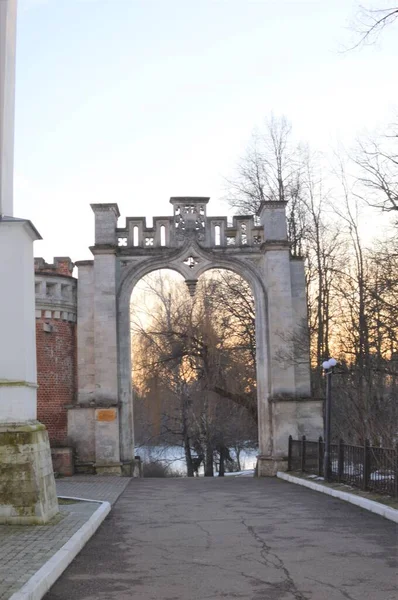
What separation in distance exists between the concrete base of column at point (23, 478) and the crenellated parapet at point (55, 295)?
1104 centimetres

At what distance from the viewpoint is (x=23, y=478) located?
10438mm

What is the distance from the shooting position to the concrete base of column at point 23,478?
1027cm

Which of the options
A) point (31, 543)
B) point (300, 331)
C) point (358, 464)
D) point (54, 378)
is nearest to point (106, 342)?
point (54, 378)

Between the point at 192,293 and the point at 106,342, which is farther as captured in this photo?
the point at 192,293

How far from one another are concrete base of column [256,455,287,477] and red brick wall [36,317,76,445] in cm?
576

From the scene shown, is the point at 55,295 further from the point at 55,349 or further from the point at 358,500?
the point at 358,500

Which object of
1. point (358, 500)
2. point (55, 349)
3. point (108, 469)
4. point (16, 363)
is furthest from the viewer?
point (55, 349)

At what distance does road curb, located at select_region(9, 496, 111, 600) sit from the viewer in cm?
620

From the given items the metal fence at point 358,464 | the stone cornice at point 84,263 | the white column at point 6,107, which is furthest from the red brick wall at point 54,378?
the white column at point 6,107

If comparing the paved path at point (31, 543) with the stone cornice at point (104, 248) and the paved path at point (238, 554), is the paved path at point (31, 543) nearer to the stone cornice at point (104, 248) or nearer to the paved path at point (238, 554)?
the paved path at point (238, 554)

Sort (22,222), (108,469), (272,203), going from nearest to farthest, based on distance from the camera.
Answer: (22,222) → (108,469) → (272,203)

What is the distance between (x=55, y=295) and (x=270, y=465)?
7990 millimetres

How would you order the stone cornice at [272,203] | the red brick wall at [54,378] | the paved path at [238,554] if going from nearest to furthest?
the paved path at [238,554]
the red brick wall at [54,378]
the stone cornice at [272,203]

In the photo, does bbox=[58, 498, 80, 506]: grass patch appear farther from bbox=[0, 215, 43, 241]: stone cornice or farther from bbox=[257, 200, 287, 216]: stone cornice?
bbox=[257, 200, 287, 216]: stone cornice
